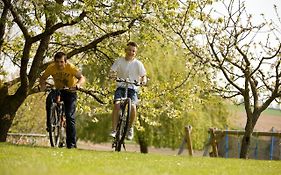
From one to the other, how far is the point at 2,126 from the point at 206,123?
2362cm

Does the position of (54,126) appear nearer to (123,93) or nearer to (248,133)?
(123,93)

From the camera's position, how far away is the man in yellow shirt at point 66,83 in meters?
10.3

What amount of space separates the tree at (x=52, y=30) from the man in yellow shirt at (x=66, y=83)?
1729mm

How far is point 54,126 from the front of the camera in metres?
10.5

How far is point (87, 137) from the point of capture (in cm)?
4078

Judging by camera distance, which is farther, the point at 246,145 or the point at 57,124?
the point at 246,145

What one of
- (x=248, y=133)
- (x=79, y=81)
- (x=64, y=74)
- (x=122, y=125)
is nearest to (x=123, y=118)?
(x=122, y=125)

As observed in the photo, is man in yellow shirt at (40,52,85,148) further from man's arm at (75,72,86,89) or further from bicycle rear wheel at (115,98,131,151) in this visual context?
bicycle rear wheel at (115,98,131,151)

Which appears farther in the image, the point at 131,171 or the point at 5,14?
the point at 5,14

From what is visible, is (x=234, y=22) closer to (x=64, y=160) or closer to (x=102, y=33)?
(x=102, y=33)

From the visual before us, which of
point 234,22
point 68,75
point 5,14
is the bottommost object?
point 68,75

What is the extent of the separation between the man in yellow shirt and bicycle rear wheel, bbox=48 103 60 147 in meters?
0.13

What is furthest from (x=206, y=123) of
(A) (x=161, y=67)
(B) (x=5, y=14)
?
(B) (x=5, y=14)

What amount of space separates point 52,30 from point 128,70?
5.47m
